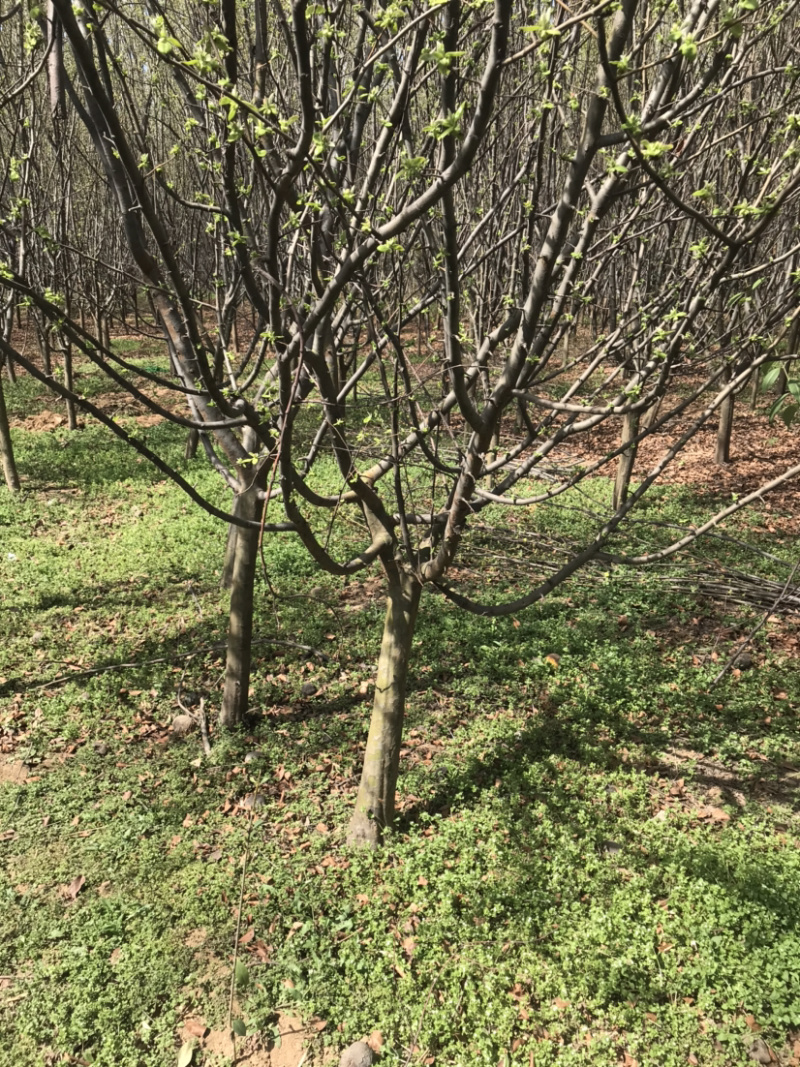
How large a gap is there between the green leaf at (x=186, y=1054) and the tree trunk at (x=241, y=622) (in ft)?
6.27

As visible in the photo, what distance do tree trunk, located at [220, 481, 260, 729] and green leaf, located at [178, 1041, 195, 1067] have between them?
1.91 metres

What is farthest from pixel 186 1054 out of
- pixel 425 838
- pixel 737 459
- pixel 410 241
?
pixel 737 459

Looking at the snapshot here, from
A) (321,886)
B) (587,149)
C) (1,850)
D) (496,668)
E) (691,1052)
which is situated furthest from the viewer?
(496,668)

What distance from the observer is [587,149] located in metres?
1.93

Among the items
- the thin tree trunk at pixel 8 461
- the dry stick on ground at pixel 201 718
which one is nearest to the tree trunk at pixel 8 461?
the thin tree trunk at pixel 8 461

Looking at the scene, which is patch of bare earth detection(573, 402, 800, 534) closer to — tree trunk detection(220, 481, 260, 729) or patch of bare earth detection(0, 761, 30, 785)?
tree trunk detection(220, 481, 260, 729)

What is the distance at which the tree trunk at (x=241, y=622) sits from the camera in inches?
161

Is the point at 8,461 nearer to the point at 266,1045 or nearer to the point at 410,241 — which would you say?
the point at 410,241

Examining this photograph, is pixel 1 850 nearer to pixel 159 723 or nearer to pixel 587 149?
pixel 159 723

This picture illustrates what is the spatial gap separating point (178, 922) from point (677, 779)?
2.84m

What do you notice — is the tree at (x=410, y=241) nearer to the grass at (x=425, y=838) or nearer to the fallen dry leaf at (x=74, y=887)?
the grass at (x=425, y=838)

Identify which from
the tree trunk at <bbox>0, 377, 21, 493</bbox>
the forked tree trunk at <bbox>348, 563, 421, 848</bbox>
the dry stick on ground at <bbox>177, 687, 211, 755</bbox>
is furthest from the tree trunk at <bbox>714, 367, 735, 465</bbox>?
the tree trunk at <bbox>0, 377, 21, 493</bbox>

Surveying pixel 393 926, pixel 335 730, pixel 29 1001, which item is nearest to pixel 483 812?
pixel 393 926

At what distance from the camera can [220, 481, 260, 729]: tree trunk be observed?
13.4ft
